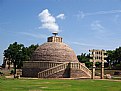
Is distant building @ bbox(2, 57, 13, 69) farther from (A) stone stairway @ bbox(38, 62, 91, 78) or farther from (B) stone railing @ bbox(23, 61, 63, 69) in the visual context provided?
(A) stone stairway @ bbox(38, 62, 91, 78)

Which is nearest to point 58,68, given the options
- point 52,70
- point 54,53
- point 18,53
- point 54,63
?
point 52,70

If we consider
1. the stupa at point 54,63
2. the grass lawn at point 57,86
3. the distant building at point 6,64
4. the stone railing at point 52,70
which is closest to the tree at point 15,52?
the distant building at point 6,64

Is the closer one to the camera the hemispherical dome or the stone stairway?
the stone stairway

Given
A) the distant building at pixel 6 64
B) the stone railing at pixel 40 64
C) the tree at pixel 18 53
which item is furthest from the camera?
the distant building at pixel 6 64

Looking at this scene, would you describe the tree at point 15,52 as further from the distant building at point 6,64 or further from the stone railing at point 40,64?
the stone railing at point 40,64

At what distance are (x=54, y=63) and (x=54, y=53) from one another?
319 centimetres

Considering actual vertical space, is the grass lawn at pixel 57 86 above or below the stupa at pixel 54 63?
below

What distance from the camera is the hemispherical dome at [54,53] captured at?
49.7 meters

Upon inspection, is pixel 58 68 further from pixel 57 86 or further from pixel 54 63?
pixel 57 86

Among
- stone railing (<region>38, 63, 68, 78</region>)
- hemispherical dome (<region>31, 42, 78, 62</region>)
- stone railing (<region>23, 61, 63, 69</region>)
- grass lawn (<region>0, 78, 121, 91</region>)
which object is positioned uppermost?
hemispherical dome (<region>31, 42, 78, 62</region>)

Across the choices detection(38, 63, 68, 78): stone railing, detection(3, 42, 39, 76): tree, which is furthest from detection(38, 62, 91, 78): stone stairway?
detection(3, 42, 39, 76): tree

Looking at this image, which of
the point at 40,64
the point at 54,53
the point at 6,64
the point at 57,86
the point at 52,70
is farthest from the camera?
the point at 6,64

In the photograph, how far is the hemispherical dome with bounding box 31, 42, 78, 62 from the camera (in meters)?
49.7

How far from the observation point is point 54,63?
47344 mm
